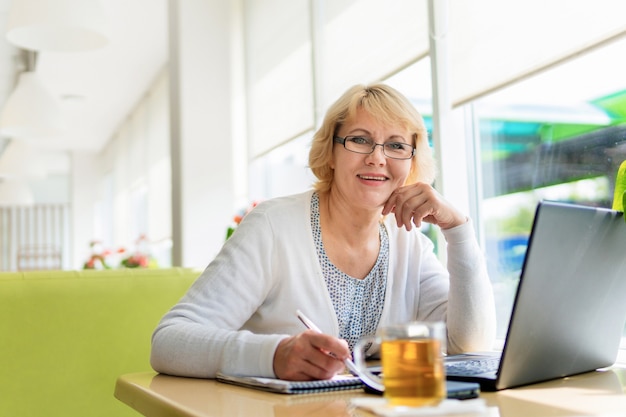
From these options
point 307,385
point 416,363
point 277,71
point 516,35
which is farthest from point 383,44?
point 416,363

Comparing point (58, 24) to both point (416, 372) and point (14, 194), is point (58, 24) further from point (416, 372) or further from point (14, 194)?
point (14, 194)

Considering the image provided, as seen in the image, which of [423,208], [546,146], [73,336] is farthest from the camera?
[546,146]

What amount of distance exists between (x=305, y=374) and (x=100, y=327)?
1056mm

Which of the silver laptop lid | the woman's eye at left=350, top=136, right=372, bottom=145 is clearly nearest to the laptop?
the silver laptop lid

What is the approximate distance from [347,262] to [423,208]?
9.8 inches

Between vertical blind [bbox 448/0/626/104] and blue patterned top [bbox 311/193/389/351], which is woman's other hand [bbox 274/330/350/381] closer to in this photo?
blue patterned top [bbox 311/193/389/351]

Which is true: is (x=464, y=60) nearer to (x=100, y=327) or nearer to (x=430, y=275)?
(x=430, y=275)

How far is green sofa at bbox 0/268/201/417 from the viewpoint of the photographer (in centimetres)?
195

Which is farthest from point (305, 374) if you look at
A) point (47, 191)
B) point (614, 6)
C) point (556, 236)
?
point (47, 191)

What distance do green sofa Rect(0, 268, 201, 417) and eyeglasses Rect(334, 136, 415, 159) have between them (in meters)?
0.74

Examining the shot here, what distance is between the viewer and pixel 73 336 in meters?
2.04

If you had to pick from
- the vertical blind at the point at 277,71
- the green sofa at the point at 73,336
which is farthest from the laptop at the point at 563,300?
the vertical blind at the point at 277,71

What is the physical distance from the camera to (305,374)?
1.19 metres

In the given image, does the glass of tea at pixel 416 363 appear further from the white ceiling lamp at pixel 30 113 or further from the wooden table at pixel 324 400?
the white ceiling lamp at pixel 30 113
